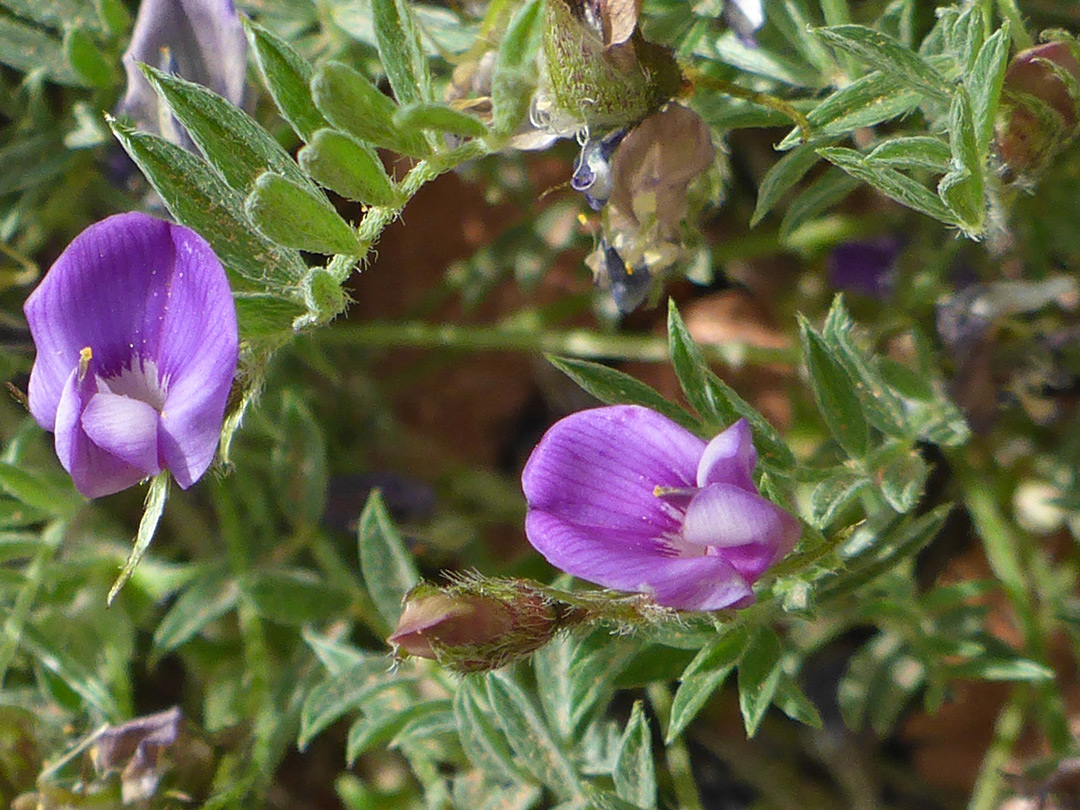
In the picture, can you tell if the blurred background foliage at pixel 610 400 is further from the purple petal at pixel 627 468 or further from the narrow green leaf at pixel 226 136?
the purple petal at pixel 627 468

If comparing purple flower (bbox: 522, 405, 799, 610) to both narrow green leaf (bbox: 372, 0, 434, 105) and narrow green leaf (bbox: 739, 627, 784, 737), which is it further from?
narrow green leaf (bbox: 372, 0, 434, 105)

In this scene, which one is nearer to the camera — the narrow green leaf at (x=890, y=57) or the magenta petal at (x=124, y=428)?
the magenta petal at (x=124, y=428)

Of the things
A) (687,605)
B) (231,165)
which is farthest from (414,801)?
(231,165)

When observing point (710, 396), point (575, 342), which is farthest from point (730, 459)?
point (575, 342)

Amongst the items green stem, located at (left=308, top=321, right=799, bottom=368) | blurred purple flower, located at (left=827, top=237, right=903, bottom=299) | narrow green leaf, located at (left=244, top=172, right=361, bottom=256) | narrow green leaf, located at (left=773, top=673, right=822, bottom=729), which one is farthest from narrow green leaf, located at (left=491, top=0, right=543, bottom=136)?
blurred purple flower, located at (left=827, top=237, right=903, bottom=299)

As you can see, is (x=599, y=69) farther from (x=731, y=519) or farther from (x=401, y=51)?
(x=731, y=519)

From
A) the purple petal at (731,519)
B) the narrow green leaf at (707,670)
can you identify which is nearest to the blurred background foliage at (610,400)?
the narrow green leaf at (707,670)
